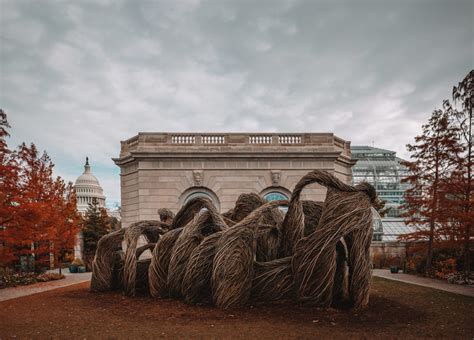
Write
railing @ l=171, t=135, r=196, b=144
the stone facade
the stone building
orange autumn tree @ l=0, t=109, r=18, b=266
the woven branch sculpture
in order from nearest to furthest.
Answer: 1. the woven branch sculpture
2. orange autumn tree @ l=0, t=109, r=18, b=266
3. the stone facade
4. railing @ l=171, t=135, r=196, b=144
5. the stone building

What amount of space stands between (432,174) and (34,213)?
785 inches

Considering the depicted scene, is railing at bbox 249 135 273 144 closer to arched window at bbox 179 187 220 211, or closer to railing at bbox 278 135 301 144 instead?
railing at bbox 278 135 301 144

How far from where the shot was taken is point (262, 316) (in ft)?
27.7

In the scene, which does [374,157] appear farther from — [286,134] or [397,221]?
[286,134]

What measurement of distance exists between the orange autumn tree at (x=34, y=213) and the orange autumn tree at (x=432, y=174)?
18.7 meters

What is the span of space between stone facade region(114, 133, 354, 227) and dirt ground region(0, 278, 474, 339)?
1202 centimetres

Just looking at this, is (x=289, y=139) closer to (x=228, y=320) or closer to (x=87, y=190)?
(x=228, y=320)

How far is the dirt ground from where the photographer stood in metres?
7.18

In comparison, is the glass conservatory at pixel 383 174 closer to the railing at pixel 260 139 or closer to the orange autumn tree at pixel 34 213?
the railing at pixel 260 139

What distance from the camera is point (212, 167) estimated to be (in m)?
23.0

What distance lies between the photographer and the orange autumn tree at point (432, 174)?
18031mm

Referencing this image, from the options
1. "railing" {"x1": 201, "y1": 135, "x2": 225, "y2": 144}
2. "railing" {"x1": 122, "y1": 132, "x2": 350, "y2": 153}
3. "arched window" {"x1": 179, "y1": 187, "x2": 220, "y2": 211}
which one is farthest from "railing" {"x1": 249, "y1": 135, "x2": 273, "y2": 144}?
"arched window" {"x1": 179, "y1": 187, "x2": 220, "y2": 211}

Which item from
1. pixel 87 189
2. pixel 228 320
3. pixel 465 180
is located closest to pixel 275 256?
pixel 228 320

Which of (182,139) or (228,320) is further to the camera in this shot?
(182,139)
